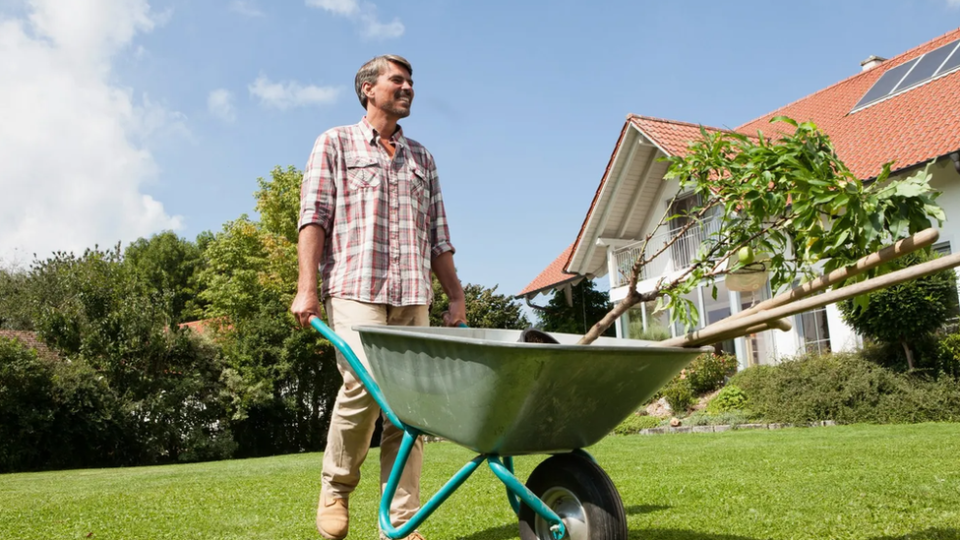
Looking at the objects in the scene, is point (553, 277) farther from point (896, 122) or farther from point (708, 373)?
point (896, 122)

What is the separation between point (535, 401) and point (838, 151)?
614 inches

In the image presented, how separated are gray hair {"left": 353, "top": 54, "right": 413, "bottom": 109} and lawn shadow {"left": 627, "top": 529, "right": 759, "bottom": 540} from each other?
7.45 feet

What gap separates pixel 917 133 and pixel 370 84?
14.4 meters

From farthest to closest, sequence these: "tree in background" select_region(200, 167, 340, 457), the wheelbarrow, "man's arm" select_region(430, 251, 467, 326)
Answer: "tree in background" select_region(200, 167, 340, 457) → "man's arm" select_region(430, 251, 467, 326) → the wheelbarrow

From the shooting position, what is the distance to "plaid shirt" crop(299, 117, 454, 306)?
132 inches

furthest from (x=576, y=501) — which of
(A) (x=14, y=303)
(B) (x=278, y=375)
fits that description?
(A) (x=14, y=303)

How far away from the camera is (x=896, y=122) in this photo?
633 inches

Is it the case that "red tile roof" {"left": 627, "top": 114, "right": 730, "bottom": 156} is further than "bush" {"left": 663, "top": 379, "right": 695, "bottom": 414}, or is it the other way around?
"red tile roof" {"left": 627, "top": 114, "right": 730, "bottom": 156}

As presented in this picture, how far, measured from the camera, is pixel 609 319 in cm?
264

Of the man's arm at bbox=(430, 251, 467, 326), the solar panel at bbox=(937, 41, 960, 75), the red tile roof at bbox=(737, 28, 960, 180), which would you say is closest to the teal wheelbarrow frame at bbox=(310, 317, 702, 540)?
the man's arm at bbox=(430, 251, 467, 326)

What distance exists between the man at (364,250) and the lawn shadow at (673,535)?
0.99 m

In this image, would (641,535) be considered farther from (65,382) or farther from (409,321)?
(65,382)

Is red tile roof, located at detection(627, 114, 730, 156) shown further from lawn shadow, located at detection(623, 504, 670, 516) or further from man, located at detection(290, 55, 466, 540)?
man, located at detection(290, 55, 466, 540)

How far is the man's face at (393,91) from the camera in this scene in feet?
11.4
